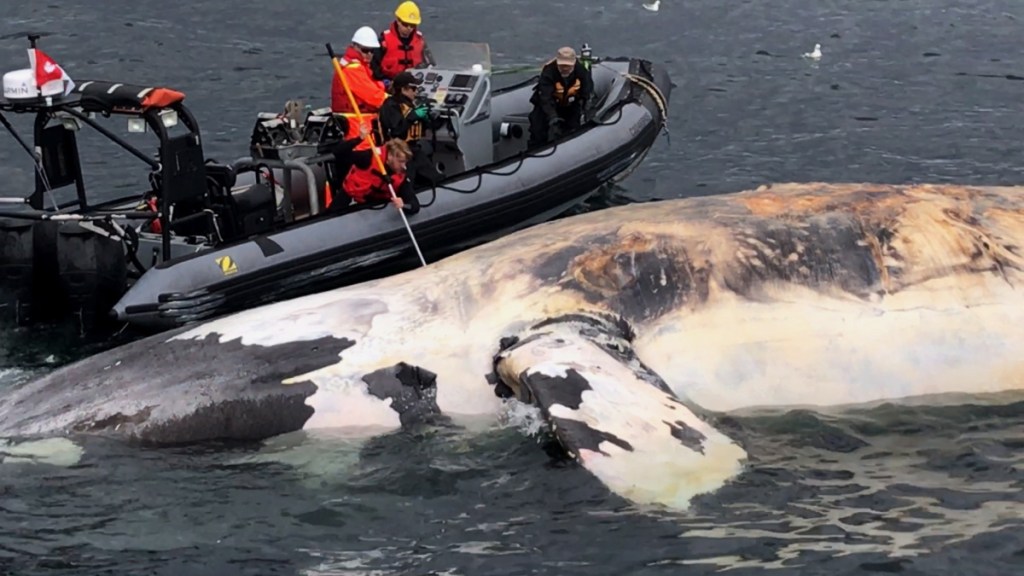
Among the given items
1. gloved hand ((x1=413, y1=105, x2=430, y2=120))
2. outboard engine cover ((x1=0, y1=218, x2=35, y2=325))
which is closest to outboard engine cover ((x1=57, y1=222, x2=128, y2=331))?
outboard engine cover ((x1=0, y1=218, x2=35, y2=325))

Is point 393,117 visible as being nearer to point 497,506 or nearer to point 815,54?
point 497,506

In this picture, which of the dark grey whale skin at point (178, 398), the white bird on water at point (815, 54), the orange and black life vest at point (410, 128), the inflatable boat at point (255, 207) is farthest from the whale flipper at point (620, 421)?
the white bird on water at point (815, 54)

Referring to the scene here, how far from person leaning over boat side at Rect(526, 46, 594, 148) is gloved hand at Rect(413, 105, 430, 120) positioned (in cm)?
193

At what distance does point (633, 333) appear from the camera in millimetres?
9414

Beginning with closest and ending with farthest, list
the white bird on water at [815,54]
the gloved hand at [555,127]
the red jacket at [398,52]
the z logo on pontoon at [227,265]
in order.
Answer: the z logo on pontoon at [227,265] < the red jacket at [398,52] < the gloved hand at [555,127] < the white bird on water at [815,54]

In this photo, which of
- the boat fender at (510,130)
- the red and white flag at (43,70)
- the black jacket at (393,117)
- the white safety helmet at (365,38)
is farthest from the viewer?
the boat fender at (510,130)

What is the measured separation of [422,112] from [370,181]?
1234 millimetres

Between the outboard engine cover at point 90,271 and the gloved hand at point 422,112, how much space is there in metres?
3.77

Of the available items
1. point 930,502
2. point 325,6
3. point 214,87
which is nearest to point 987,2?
point 325,6

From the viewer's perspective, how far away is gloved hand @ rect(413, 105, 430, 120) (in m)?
15.0

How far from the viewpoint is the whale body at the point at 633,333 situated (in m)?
9.19

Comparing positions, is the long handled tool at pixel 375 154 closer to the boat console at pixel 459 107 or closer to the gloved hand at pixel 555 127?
the boat console at pixel 459 107

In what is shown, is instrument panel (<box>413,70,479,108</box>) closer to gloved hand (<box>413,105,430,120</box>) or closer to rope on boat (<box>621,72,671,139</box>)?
gloved hand (<box>413,105,430,120</box>)

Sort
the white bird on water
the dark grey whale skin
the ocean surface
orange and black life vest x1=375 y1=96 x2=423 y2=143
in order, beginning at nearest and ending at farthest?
the ocean surface, the dark grey whale skin, orange and black life vest x1=375 y1=96 x2=423 y2=143, the white bird on water
